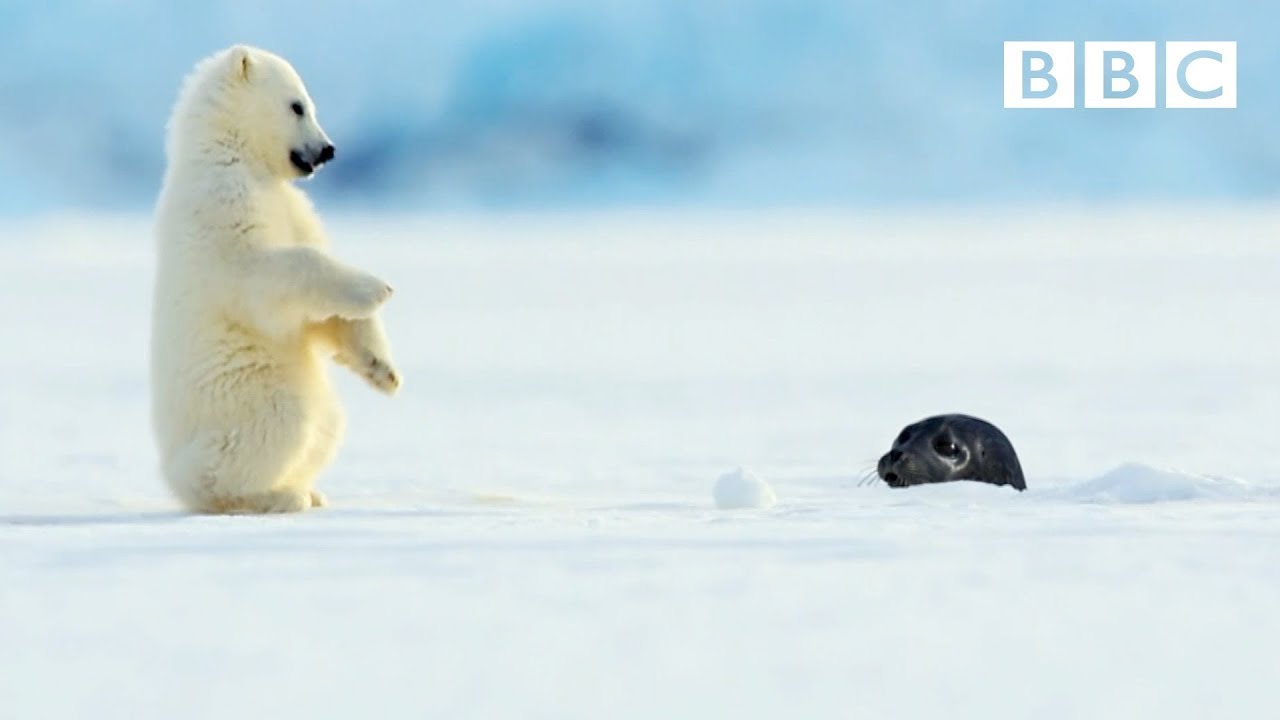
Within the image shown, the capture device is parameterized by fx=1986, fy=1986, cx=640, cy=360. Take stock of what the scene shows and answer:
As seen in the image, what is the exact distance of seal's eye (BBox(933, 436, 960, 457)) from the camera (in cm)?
732

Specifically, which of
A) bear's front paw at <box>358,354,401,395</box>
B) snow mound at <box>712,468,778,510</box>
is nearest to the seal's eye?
snow mound at <box>712,468,778,510</box>

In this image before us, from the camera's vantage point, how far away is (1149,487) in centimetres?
573

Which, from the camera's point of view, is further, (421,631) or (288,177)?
(288,177)

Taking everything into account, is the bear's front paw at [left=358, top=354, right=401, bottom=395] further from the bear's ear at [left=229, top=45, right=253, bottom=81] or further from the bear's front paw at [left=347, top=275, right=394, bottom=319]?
the bear's ear at [left=229, top=45, right=253, bottom=81]

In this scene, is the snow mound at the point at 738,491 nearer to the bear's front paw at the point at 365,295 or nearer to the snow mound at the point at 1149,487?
the snow mound at the point at 1149,487

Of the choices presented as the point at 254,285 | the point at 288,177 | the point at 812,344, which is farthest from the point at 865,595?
the point at 812,344

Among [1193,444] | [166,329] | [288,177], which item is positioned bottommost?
[1193,444]

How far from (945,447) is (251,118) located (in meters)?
3.02

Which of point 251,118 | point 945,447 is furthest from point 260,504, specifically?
point 945,447

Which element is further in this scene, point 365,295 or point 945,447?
point 945,447

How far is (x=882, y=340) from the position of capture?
60.8ft

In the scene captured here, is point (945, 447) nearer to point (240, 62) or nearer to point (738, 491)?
point (738, 491)

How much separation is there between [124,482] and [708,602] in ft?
14.3

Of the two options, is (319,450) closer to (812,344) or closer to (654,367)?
(654,367)
